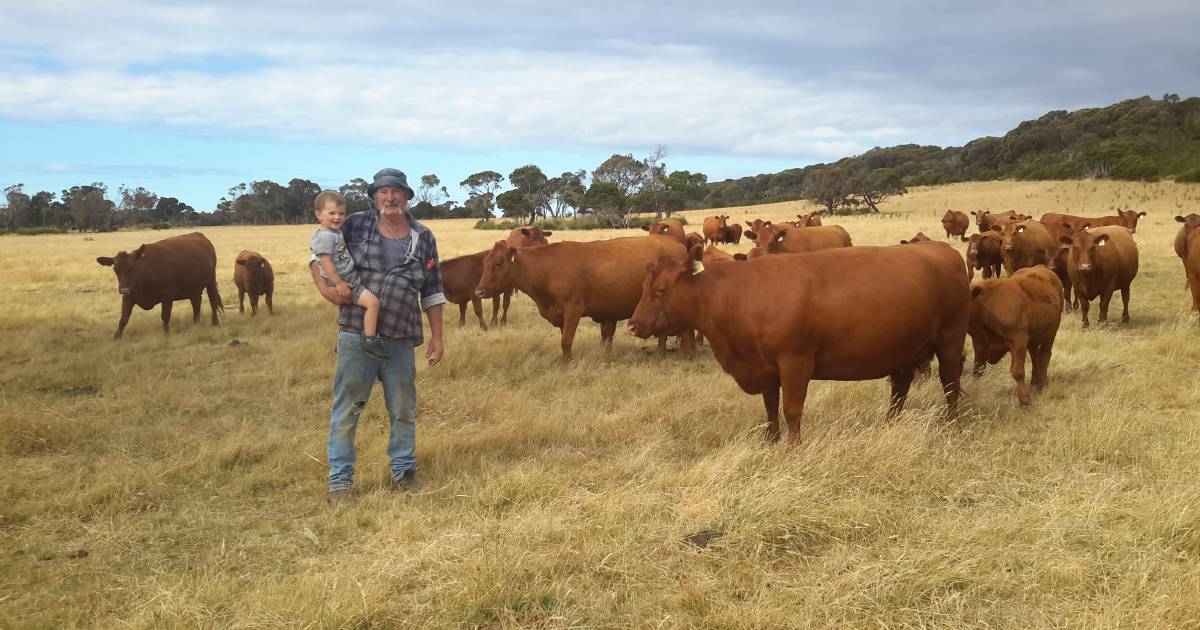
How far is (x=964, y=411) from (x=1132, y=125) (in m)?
89.7

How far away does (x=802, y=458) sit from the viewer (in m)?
5.64

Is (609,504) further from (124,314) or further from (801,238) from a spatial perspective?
(801,238)

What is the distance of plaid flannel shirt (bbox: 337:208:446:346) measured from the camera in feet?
17.7

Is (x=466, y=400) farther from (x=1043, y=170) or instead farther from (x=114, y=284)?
(x=1043, y=170)

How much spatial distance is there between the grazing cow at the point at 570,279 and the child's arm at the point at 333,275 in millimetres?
5125

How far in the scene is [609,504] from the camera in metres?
4.99

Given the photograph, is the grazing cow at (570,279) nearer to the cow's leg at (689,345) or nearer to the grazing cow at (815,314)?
the cow's leg at (689,345)

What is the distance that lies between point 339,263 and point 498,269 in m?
5.22

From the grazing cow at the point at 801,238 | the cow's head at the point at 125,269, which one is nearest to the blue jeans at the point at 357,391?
the cow's head at the point at 125,269

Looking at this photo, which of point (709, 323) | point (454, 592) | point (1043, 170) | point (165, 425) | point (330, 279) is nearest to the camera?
point (454, 592)

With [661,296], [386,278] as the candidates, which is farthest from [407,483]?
[661,296]

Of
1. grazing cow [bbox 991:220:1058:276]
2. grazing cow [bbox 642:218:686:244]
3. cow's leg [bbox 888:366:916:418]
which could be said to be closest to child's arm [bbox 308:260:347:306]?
cow's leg [bbox 888:366:916:418]

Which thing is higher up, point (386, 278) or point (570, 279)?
point (386, 278)

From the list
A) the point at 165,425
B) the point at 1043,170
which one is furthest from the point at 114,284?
the point at 1043,170
